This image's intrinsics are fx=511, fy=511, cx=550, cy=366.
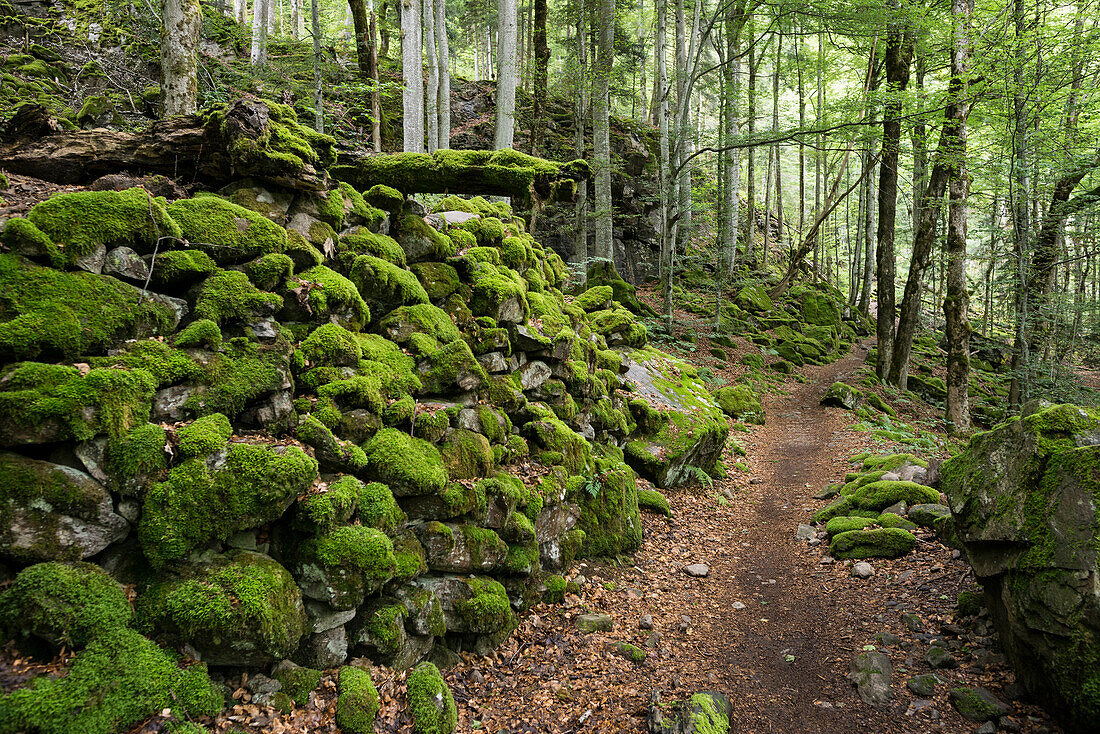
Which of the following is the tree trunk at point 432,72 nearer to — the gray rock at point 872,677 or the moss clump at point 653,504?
the moss clump at point 653,504

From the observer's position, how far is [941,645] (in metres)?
4.64

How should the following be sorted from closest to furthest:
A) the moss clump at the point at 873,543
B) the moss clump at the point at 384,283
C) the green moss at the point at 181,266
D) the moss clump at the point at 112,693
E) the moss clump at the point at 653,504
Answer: the moss clump at the point at 112,693, the green moss at the point at 181,266, the moss clump at the point at 384,283, the moss clump at the point at 873,543, the moss clump at the point at 653,504

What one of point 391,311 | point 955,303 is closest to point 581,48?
point 955,303

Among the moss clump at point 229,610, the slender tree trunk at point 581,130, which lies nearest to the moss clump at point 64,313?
the moss clump at point 229,610

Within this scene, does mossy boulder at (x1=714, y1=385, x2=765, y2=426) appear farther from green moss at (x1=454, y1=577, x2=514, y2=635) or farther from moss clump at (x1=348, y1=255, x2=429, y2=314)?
green moss at (x1=454, y1=577, x2=514, y2=635)

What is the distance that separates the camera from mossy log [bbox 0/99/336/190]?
4844mm

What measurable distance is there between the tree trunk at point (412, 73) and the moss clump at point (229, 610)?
37.6 feet

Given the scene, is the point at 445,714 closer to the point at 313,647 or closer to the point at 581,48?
the point at 313,647

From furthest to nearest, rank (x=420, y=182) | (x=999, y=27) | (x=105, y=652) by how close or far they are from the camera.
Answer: (x=999, y=27) → (x=420, y=182) → (x=105, y=652)

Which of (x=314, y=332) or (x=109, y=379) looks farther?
(x=314, y=332)

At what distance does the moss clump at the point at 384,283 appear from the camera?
5414mm

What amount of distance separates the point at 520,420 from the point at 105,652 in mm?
4319

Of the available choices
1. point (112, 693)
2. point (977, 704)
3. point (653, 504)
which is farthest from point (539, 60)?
point (112, 693)

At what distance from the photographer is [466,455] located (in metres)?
5.06
